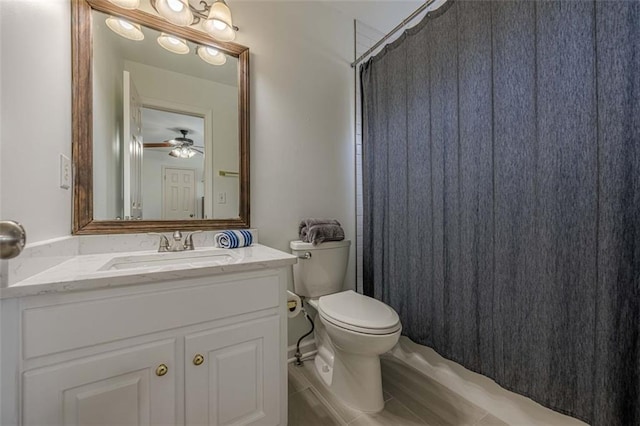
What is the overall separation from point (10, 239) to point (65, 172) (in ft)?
2.00

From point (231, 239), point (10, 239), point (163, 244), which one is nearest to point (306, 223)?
point (231, 239)

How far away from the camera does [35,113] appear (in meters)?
0.79

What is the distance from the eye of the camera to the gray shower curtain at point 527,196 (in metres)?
0.79

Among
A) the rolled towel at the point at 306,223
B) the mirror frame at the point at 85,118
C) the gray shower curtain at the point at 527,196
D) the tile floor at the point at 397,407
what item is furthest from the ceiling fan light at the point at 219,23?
the tile floor at the point at 397,407

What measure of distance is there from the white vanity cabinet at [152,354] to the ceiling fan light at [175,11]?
1.23 meters

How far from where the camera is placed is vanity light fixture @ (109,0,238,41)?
3.91 ft

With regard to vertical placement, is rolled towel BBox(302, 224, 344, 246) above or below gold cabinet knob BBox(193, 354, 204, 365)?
above

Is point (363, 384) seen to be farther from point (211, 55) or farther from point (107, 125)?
point (211, 55)

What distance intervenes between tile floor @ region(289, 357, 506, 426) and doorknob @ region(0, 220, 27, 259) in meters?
1.19

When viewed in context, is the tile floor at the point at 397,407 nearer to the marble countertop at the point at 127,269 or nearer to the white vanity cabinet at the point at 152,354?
the white vanity cabinet at the point at 152,354

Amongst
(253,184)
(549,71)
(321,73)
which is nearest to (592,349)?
(549,71)

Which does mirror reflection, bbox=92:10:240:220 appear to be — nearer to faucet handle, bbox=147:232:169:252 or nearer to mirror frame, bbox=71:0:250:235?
mirror frame, bbox=71:0:250:235

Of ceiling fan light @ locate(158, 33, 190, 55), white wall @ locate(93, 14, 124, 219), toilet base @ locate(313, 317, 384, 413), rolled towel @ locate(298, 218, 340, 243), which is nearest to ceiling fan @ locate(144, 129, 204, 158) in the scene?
white wall @ locate(93, 14, 124, 219)

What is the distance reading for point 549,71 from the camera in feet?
3.05
